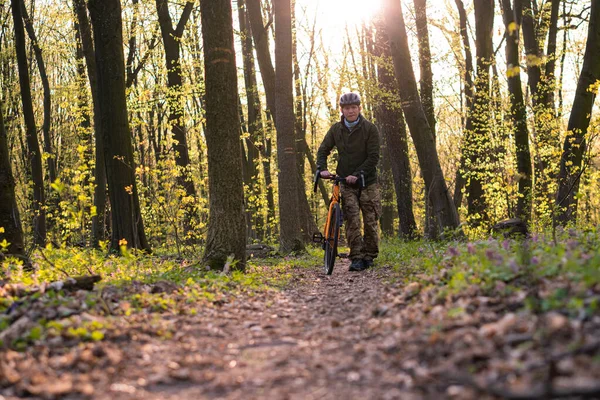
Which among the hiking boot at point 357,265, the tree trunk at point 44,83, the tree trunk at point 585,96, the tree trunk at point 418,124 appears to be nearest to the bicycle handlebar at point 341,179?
the hiking boot at point 357,265

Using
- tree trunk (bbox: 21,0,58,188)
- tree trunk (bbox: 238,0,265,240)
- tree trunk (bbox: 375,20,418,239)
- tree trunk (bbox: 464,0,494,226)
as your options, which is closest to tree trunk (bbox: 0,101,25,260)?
tree trunk (bbox: 21,0,58,188)

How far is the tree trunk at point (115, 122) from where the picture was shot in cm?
1073

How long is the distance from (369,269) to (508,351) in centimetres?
614

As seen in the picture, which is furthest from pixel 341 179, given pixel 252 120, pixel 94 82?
pixel 252 120

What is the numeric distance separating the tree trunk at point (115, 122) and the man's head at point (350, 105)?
4.35m

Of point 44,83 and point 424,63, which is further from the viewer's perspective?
point 44,83

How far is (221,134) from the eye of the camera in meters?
8.03

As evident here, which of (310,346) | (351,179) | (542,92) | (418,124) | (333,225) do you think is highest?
(542,92)

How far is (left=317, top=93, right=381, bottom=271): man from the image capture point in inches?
348

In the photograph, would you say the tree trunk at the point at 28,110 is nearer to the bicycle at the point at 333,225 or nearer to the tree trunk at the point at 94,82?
the tree trunk at the point at 94,82

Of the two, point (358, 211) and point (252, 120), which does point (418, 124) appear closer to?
point (358, 211)

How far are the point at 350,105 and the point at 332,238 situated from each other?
81.8 inches

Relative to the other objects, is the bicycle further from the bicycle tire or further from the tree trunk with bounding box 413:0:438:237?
the tree trunk with bounding box 413:0:438:237

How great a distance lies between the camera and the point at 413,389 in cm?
289
